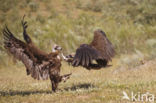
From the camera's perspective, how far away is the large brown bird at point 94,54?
25.0ft

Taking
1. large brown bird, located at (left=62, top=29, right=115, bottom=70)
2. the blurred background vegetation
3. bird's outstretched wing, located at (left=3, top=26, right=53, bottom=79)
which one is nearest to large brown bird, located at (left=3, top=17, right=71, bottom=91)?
bird's outstretched wing, located at (left=3, top=26, right=53, bottom=79)

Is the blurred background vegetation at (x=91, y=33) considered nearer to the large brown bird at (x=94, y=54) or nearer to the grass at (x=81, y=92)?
the grass at (x=81, y=92)

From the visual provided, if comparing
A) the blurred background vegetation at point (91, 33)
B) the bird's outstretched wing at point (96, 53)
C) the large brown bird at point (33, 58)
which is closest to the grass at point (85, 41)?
the blurred background vegetation at point (91, 33)

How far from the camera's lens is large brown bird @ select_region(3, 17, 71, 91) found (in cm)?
760

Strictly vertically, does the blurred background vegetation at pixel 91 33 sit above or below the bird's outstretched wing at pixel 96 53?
below

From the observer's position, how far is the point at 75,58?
7598 millimetres

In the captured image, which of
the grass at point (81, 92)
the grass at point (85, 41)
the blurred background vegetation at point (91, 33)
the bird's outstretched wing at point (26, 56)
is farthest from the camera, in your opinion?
the blurred background vegetation at point (91, 33)

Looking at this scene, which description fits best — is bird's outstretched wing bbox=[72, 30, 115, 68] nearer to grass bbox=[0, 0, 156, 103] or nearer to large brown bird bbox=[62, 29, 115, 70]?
large brown bird bbox=[62, 29, 115, 70]

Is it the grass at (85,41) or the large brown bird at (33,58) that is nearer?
the large brown bird at (33,58)

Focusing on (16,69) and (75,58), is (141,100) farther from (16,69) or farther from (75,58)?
(16,69)

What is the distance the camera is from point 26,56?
7.62 m

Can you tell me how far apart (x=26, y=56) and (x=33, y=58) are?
0.18 meters

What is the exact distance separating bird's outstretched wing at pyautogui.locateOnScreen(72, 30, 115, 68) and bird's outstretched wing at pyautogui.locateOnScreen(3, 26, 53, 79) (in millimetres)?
775

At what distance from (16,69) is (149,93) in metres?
8.89
